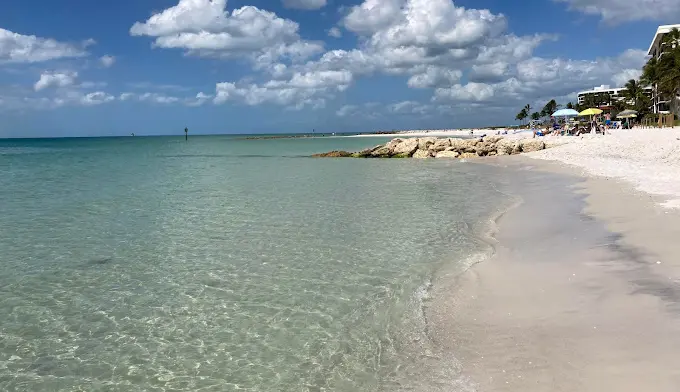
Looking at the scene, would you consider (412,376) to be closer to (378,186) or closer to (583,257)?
(583,257)

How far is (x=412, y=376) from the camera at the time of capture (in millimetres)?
5965

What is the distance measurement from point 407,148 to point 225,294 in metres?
46.7

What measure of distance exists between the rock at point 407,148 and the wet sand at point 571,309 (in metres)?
40.2

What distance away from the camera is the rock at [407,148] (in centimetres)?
5366

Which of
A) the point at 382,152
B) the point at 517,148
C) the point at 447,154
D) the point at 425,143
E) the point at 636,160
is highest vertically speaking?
the point at 425,143

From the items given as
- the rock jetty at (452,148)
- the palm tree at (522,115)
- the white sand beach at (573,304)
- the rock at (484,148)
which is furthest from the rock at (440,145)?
the palm tree at (522,115)

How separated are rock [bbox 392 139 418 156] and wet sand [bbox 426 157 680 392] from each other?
40217mm

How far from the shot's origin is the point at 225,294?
915cm

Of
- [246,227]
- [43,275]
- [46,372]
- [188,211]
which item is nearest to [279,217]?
[246,227]

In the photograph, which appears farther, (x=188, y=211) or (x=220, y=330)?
(x=188, y=211)

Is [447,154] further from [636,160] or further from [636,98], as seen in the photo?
[636,98]

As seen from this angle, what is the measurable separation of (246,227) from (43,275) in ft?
19.8

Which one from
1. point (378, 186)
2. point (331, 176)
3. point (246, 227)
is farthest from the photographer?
point (331, 176)

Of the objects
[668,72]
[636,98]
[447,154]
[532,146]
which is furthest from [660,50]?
[447,154]
